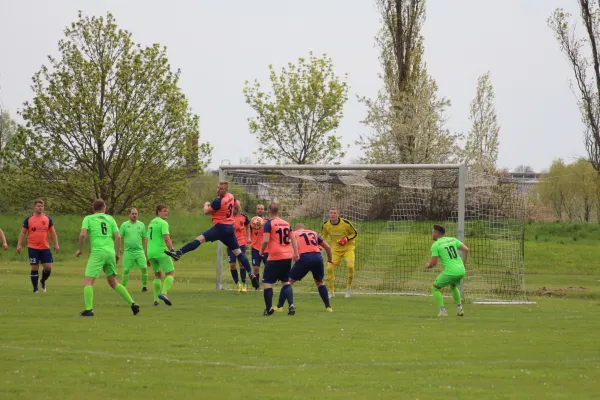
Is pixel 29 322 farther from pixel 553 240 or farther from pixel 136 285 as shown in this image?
pixel 553 240

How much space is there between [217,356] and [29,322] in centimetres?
498

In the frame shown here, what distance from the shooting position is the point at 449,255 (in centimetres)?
1841

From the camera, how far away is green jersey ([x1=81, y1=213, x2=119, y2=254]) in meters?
16.7

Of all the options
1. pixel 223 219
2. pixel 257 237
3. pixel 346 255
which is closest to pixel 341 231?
pixel 346 255

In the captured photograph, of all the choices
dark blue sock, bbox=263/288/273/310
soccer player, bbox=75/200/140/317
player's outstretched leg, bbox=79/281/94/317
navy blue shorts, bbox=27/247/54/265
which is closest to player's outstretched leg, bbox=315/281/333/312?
dark blue sock, bbox=263/288/273/310

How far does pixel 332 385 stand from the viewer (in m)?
9.95

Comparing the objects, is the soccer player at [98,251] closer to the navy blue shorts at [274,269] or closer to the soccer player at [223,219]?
the navy blue shorts at [274,269]

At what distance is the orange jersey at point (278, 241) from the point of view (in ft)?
57.9

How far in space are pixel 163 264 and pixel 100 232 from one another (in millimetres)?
3316

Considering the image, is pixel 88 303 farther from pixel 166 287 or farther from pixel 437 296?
pixel 437 296

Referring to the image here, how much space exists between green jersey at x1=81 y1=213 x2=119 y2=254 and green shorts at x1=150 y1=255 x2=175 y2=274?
3.03m

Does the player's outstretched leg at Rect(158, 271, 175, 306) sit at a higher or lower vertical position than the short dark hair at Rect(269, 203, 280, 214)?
lower

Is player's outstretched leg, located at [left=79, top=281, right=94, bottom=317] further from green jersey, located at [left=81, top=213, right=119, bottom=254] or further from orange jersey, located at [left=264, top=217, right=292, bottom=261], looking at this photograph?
orange jersey, located at [left=264, top=217, right=292, bottom=261]

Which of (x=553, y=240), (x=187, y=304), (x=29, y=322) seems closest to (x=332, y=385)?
(x=29, y=322)
